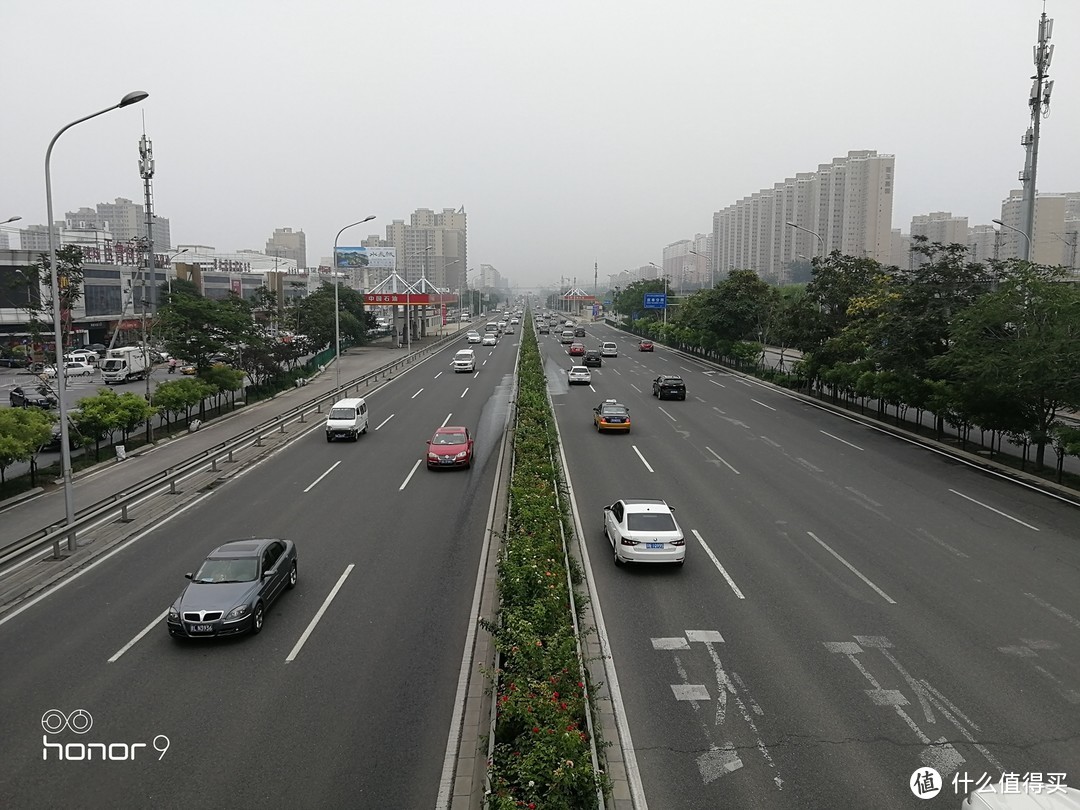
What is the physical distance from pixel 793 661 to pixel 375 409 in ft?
106

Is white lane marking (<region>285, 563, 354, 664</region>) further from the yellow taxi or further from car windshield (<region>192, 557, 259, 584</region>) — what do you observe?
the yellow taxi

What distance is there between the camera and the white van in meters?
31.8

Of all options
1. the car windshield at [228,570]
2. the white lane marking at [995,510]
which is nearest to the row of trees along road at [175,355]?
the car windshield at [228,570]

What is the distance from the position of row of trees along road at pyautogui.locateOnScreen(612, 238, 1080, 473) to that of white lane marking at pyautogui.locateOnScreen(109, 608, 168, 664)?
942 inches

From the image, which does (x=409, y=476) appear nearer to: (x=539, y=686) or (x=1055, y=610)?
(x=539, y=686)

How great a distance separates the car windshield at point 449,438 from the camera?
27105 mm

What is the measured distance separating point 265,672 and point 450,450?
14774mm

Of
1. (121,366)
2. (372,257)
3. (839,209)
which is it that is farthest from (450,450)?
(839,209)

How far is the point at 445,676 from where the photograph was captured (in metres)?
11.8

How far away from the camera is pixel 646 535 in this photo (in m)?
16.3

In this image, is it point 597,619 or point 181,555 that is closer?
point 597,619

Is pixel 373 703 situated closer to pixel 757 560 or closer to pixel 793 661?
pixel 793 661

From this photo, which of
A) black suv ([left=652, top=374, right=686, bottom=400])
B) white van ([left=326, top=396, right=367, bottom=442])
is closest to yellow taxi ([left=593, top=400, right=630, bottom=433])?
A: white van ([left=326, top=396, right=367, bottom=442])

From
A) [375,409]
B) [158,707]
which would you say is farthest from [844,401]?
[158,707]
